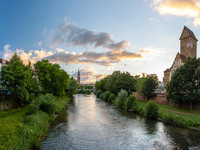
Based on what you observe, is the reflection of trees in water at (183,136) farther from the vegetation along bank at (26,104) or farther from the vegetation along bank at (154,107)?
the vegetation along bank at (26,104)

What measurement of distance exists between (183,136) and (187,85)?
13064 millimetres

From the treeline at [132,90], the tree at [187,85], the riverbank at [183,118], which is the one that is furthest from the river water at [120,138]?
the tree at [187,85]

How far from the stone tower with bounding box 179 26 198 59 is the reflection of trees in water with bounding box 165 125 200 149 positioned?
148 ft

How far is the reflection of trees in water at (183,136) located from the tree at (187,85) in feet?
29.8

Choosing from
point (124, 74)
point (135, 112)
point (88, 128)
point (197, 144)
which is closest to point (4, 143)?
point (88, 128)

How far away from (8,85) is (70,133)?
11706 millimetres

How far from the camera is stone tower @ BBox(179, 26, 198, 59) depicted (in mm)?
58750

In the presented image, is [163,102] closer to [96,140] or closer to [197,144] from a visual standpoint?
[197,144]

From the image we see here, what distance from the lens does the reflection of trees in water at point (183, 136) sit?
54.6 feet

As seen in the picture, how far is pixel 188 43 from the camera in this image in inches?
2325

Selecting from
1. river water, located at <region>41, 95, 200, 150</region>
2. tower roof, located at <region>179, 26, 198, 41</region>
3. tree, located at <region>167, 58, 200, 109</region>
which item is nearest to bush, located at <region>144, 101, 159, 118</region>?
tree, located at <region>167, 58, 200, 109</region>

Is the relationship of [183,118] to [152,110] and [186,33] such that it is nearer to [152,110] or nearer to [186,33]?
[152,110]

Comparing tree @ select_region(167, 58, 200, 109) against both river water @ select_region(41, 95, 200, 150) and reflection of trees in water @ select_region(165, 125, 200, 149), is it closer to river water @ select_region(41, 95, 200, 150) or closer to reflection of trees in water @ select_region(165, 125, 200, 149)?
reflection of trees in water @ select_region(165, 125, 200, 149)

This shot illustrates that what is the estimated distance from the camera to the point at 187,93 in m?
29.5
